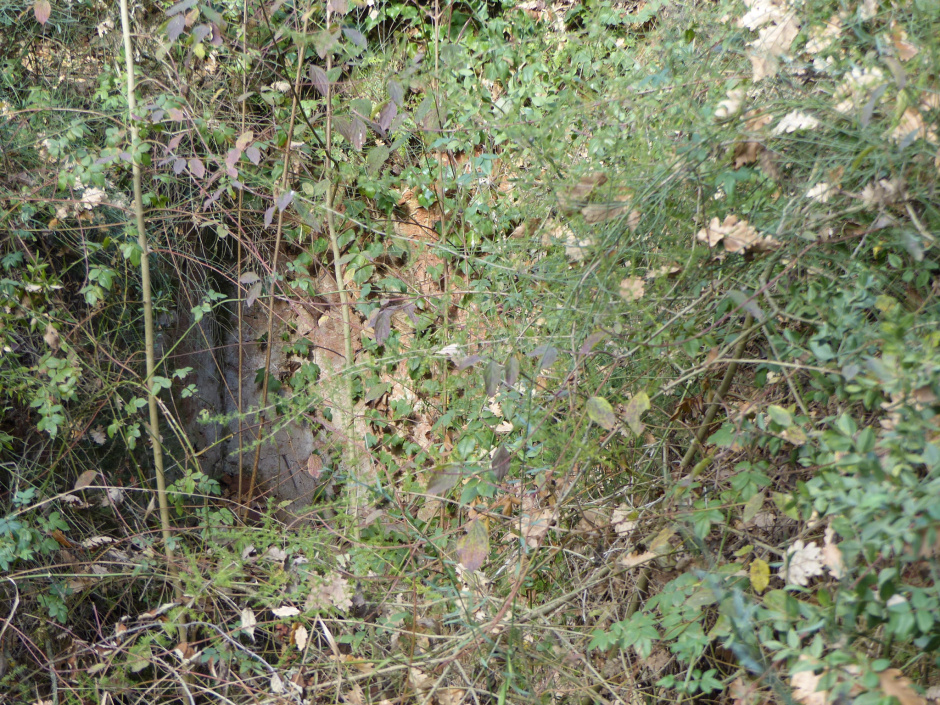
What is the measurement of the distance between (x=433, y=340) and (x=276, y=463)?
113cm

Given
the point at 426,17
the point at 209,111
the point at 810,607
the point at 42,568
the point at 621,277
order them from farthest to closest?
1. the point at 426,17
2. the point at 209,111
3. the point at 42,568
4. the point at 621,277
5. the point at 810,607

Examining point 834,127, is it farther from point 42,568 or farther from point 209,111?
point 42,568

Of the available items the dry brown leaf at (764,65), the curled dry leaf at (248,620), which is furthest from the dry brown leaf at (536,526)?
the dry brown leaf at (764,65)

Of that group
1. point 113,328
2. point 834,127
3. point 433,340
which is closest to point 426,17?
point 433,340

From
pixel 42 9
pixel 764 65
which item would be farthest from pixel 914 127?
pixel 42 9

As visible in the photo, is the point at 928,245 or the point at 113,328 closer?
the point at 928,245

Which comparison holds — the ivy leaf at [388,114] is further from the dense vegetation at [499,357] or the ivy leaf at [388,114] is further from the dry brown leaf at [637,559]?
the dry brown leaf at [637,559]

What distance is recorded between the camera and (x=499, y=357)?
1730mm

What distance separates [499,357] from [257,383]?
1680mm

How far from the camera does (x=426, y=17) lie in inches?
112

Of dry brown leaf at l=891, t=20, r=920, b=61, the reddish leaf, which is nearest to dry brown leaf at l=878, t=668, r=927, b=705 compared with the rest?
dry brown leaf at l=891, t=20, r=920, b=61

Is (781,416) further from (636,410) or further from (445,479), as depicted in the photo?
(445,479)

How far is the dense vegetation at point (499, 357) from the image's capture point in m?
1.26

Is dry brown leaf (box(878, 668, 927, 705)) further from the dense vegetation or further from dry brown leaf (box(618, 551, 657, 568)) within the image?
dry brown leaf (box(618, 551, 657, 568))
